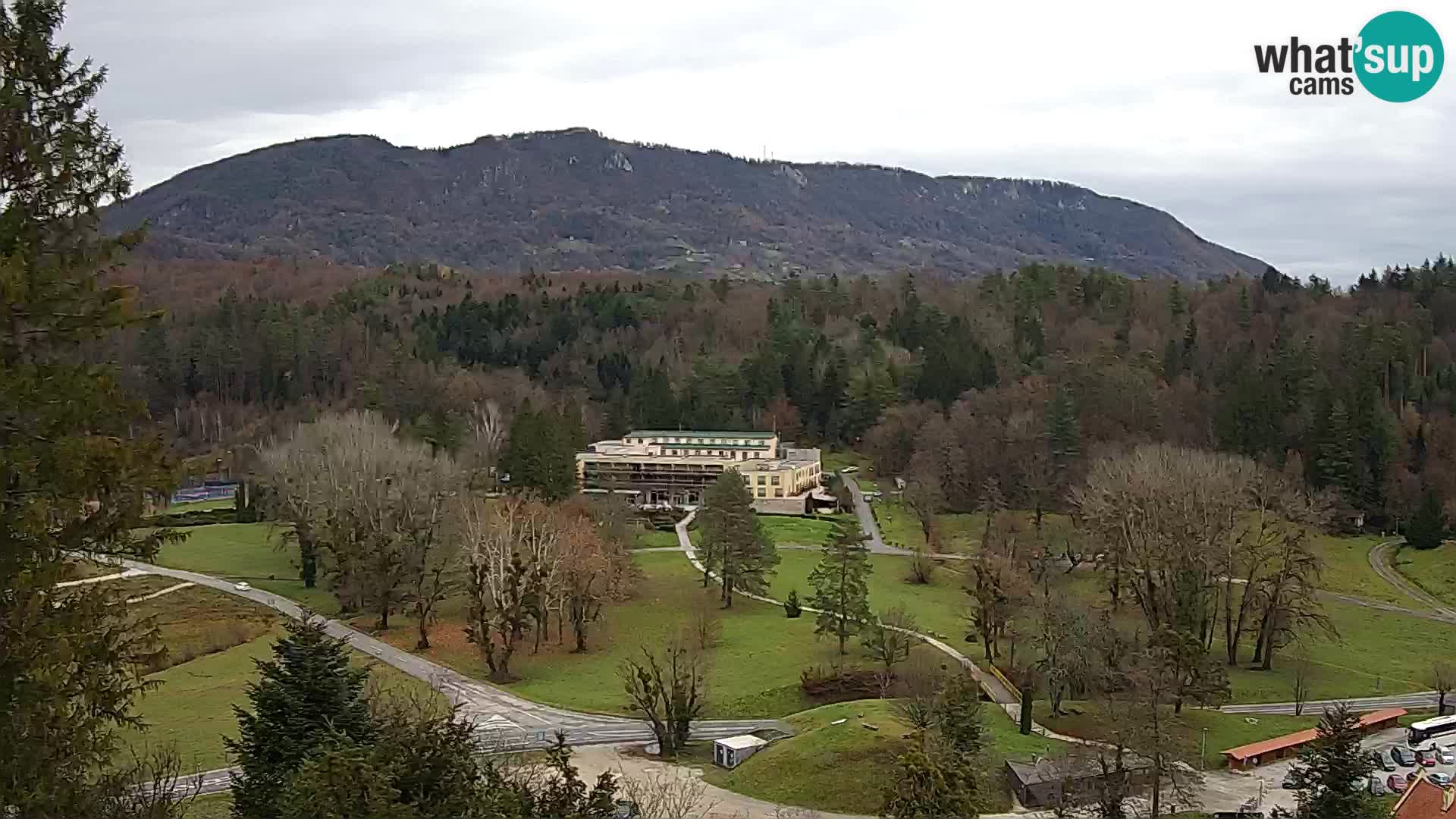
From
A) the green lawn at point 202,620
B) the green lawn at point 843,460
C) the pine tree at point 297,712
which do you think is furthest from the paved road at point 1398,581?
the green lawn at point 202,620

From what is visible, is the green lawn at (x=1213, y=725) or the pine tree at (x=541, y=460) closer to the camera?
the green lawn at (x=1213, y=725)

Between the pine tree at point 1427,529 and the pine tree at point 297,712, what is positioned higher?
the pine tree at point 297,712

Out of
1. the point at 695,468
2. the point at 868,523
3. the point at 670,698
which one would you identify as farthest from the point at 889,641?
the point at 695,468

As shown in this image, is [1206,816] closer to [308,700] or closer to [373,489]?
[308,700]

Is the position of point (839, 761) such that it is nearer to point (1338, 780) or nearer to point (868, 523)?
point (1338, 780)

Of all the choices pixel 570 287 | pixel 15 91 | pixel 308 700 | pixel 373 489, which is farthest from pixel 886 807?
pixel 570 287

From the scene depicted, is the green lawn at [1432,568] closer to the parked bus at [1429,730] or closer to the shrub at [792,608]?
the parked bus at [1429,730]
